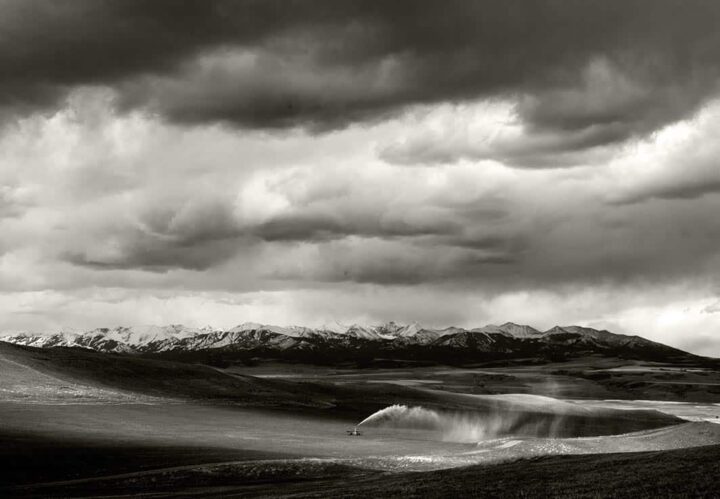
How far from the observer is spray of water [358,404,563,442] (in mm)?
136125

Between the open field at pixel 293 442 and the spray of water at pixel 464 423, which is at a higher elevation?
the open field at pixel 293 442

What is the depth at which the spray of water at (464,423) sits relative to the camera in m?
136

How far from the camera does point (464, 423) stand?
496 ft

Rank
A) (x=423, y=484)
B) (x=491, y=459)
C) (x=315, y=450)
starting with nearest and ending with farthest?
(x=423, y=484) < (x=491, y=459) < (x=315, y=450)

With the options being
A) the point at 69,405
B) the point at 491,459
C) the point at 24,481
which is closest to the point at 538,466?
the point at 491,459

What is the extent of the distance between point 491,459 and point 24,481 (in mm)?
42816

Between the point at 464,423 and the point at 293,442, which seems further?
the point at 464,423

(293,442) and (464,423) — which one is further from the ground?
(293,442)

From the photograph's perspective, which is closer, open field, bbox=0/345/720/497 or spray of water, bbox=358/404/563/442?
open field, bbox=0/345/720/497

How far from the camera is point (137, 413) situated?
13688 cm

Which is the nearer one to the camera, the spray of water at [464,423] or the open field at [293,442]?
the open field at [293,442]

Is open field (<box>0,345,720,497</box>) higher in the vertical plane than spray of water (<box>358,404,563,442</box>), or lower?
higher

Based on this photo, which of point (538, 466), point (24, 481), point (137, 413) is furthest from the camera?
point (137, 413)

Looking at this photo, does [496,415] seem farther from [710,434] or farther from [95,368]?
[95,368]
